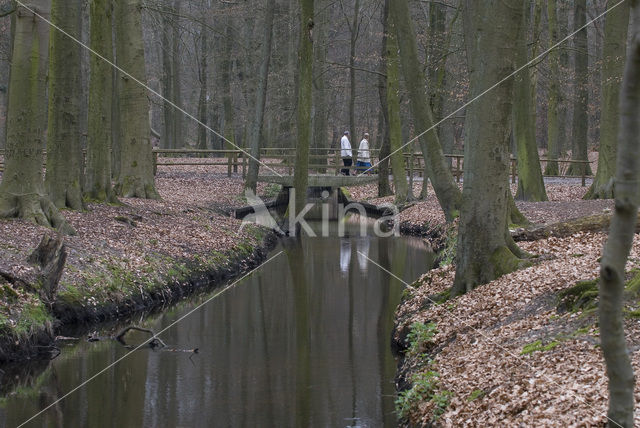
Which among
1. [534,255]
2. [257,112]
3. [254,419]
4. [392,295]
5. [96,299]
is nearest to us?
[254,419]

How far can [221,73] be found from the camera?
34875mm

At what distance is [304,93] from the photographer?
742 inches

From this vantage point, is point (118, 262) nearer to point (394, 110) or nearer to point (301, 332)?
point (301, 332)

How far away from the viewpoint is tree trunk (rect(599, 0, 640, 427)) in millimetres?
3127

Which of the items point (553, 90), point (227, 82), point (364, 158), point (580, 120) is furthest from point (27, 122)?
point (227, 82)

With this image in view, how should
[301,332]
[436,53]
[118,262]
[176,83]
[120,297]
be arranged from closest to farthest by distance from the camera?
[301,332]
[120,297]
[118,262]
[436,53]
[176,83]

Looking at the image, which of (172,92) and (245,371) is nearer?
(245,371)

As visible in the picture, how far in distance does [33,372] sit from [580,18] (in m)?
21.6

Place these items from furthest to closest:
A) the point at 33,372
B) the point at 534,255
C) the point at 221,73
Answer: the point at 221,73, the point at 534,255, the point at 33,372

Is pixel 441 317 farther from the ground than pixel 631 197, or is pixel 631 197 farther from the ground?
pixel 631 197

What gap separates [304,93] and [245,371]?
443 inches

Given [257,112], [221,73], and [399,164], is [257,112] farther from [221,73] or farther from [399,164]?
[221,73]

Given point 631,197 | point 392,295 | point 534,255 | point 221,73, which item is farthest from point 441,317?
point 221,73

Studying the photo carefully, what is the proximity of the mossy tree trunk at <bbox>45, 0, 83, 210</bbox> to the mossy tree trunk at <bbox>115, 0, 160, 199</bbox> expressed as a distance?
3765 millimetres
